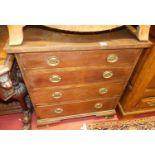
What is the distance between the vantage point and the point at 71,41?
0.89m

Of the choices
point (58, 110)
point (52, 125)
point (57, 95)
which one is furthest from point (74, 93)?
point (52, 125)

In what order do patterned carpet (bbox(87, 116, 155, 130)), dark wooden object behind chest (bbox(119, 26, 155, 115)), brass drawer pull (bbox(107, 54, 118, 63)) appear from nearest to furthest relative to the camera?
brass drawer pull (bbox(107, 54, 118, 63)) < dark wooden object behind chest (bbox(119, 26, 155, 115)) < patterned carpet (bbox(87, 116, 155, 130))

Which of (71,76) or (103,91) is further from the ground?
(71,76)

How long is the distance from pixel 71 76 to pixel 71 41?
223 mm

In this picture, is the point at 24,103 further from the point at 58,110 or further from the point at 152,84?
the point at 152,84

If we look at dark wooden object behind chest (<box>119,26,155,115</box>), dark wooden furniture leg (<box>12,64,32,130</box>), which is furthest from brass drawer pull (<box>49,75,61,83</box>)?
dark wooden object behind chest (<box>119,26,155,115</box>)

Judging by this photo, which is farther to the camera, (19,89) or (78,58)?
(19,89)

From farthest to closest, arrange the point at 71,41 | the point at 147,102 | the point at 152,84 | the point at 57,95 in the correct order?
the point at 147,102
the point at 152,84
the point at 57,95
the point at 71,41

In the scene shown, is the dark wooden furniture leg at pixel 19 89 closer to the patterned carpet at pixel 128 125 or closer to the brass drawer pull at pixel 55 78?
the brass drawer pull at pixel 55 78

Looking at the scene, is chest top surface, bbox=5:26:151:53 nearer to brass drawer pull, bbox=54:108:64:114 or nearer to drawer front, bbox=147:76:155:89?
drawer front, bbox=147:76:155:89

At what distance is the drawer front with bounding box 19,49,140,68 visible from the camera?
0.86m

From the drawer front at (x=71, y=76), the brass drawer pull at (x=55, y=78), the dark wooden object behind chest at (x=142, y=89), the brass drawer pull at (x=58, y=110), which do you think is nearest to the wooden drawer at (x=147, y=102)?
the dark wooden object behind chest at (x=142, y=89)
